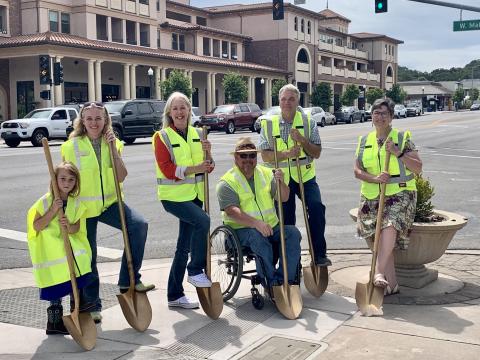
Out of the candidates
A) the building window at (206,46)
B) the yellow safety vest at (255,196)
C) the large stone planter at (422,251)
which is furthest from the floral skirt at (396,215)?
the building window at (206,46)

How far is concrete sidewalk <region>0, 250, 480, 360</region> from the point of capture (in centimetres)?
454

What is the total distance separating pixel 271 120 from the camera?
6.11 meters

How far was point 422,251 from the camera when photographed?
6.03 meters

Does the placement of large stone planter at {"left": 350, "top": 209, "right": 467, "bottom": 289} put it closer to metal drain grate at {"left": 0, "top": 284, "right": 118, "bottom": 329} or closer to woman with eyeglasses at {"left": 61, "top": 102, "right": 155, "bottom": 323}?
woman with eyeglasses at {"left": 61, "top": 102, "right": 155, "bottom": 323}

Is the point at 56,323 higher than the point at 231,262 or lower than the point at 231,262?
lower

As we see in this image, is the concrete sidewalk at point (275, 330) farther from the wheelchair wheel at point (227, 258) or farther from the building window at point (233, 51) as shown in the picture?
the building window at point (233, 51)

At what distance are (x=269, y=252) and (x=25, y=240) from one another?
4.33 meters

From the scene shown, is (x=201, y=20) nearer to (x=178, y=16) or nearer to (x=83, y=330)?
(x=178, y=16)

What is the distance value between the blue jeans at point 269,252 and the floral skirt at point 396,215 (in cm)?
71

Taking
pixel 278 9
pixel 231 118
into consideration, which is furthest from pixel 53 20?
pixel 278 9

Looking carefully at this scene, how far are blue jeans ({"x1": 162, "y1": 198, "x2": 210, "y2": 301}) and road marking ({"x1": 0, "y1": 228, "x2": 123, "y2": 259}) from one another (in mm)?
2337

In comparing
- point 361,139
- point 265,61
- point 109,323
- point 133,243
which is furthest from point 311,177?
point 265,61

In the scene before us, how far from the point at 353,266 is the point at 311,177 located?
54.4 inches

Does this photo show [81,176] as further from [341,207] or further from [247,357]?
[341,207]
